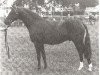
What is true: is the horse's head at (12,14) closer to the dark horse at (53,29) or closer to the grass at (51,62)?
the dark horse at (53,29)

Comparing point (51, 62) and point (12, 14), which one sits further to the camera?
point (51, 62)

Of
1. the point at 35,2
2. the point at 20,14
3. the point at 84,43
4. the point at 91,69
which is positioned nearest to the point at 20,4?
the point at 35,2

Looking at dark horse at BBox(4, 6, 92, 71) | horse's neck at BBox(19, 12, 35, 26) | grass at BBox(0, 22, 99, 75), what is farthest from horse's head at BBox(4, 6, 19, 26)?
grass at BBox(0, 22, 99, 75)

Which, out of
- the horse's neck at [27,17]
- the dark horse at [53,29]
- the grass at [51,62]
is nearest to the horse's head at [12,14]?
the dark horse at [53,29]

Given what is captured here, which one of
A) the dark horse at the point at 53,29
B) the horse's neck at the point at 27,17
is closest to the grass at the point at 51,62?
the dark horse at the point at 53,29

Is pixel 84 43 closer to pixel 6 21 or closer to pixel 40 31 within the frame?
pixel 40 31

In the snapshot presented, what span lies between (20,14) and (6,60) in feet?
5.33

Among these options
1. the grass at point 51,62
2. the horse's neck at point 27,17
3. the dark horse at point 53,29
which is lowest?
the grass at point 51,62

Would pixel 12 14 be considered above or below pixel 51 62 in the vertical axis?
above

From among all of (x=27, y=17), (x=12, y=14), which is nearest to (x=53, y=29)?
(x=27, y=17)

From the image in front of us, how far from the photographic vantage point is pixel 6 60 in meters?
5.48

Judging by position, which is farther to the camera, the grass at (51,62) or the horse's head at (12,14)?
the grass at (51,62)

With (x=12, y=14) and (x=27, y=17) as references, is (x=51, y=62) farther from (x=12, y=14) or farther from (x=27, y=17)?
(x=12, y=14)

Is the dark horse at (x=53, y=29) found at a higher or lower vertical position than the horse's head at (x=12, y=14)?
lower
